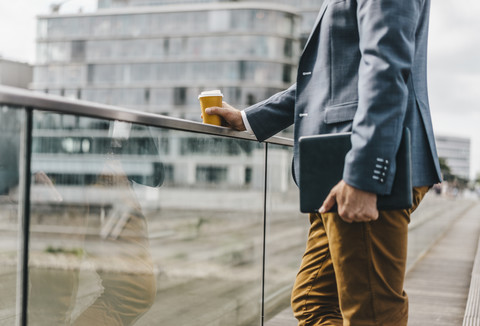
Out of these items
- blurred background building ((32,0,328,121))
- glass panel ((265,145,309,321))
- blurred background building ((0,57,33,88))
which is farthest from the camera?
blurred background building ((0,57,33,88))

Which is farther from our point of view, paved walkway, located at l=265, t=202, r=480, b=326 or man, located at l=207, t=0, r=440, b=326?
paved walkway, located at l=265, t=202, r=480, b=326

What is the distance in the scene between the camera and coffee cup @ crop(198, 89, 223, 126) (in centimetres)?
218

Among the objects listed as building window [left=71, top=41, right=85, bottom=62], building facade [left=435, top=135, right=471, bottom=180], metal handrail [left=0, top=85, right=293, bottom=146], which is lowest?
metal handrail [left=0, top=85, right=293, bottom=146]

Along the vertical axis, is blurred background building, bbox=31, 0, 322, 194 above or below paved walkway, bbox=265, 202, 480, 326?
above

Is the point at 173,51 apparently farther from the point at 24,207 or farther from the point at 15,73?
the point at 24,207

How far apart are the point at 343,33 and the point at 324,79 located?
0.46 feet

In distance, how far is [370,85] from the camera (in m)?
1.47

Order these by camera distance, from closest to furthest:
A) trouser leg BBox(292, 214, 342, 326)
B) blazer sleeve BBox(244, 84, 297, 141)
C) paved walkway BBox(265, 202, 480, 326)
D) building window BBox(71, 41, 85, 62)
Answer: trouser leg BBox(292, 214, 342, 326) → blazer sleeve BBox(244, 84, 297, 141) → paved walkway BBox(265, 202, 480, 326) → building window BBox(71, 41, 85, 62)

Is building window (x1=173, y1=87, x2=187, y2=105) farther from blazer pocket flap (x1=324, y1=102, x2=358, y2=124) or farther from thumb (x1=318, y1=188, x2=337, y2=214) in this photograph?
thumb (x1=318, y1=188, x2=337, y2=214)

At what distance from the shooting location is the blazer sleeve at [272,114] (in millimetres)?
2125

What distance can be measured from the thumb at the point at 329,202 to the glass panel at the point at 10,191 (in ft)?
2.62

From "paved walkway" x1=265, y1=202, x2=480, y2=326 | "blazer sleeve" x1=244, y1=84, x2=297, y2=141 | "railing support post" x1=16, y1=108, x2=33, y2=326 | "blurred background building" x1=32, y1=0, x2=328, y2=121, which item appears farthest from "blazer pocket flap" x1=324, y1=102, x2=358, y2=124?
"blurred background building" x1=32, y1=0, x2=328, y2=121

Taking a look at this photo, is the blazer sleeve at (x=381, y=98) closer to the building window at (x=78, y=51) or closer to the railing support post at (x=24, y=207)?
the railing support post at (x=24, y=207)

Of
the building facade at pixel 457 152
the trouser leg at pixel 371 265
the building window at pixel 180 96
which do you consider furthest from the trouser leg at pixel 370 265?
the building facade at pixel 457 152
